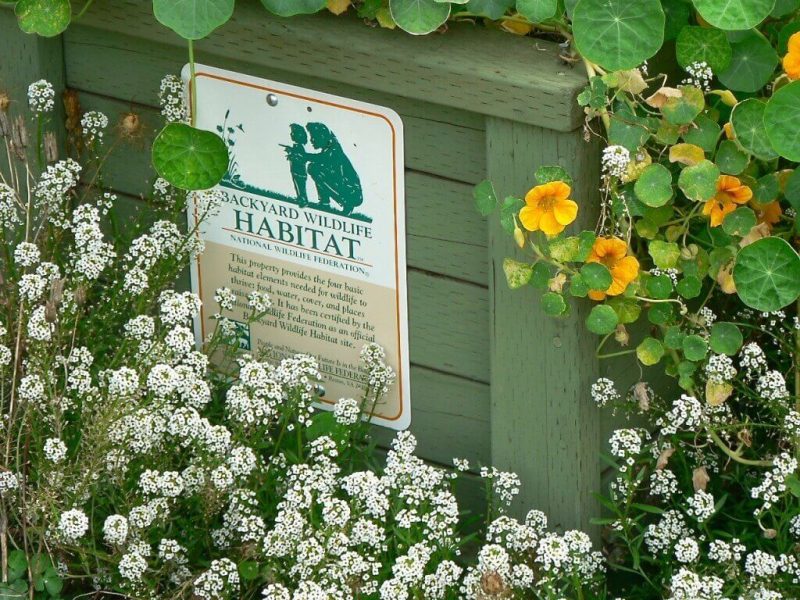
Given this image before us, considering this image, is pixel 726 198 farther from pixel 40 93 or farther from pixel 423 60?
pixel 40 93

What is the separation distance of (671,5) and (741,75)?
0.51ft

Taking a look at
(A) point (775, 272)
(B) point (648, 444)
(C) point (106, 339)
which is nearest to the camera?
(A) point (775, 272)

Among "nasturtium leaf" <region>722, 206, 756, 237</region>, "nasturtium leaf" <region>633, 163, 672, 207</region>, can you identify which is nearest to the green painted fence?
"nasturtium leaf" <region>633, 163, 672, 207</region>

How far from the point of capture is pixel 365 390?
107 inches

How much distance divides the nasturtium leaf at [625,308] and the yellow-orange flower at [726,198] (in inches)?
6.9

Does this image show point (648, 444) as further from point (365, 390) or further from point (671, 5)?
point (671, 5)

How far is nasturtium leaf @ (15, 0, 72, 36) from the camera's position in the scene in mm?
2635

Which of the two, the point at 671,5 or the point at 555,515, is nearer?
the point at 671,5

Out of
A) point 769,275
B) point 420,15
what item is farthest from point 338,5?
point 769,275

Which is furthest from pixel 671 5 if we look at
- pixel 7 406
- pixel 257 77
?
pixel 7 406

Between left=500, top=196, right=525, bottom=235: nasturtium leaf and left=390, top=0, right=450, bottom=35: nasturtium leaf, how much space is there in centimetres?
28

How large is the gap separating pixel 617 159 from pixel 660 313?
29cm

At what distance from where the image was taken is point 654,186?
229cm

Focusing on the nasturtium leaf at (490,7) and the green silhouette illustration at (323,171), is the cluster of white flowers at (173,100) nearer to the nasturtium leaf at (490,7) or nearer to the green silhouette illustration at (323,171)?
the green silhouette illustration at (323,171)
